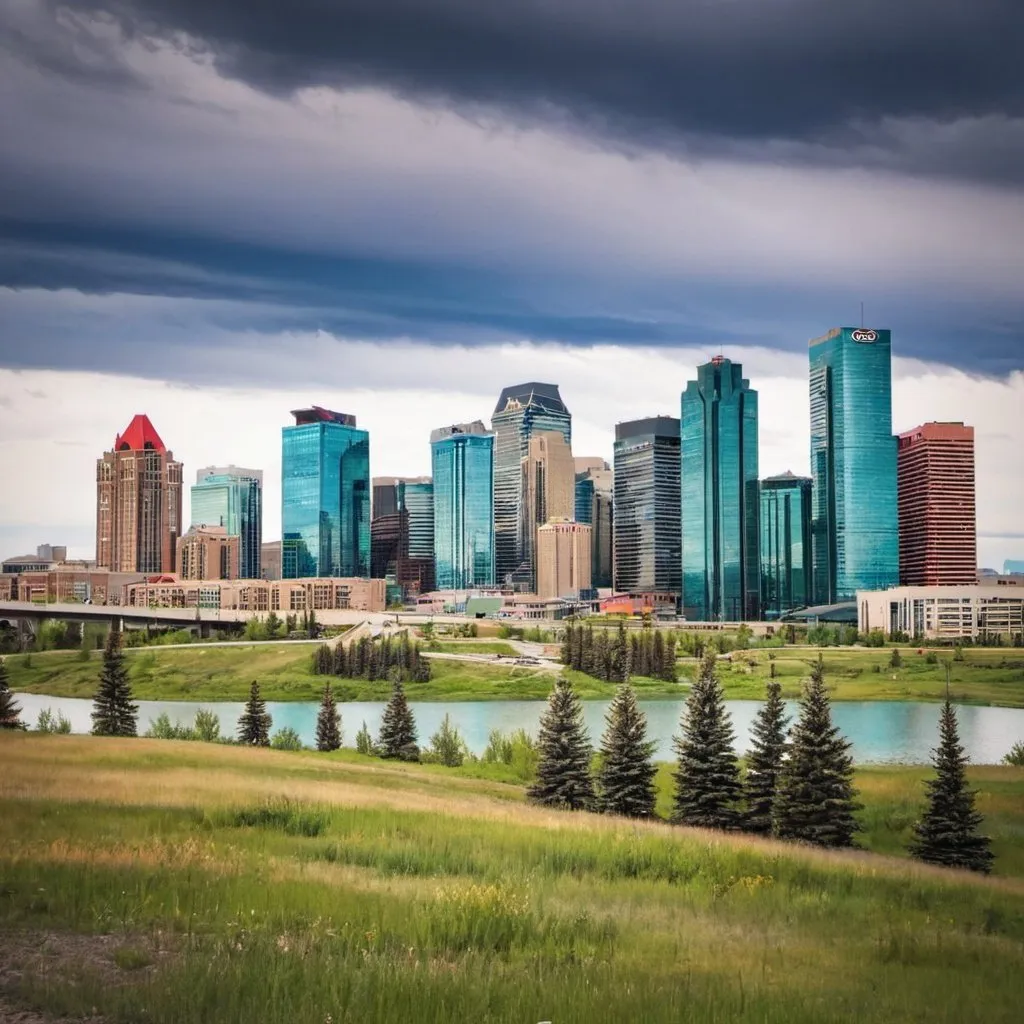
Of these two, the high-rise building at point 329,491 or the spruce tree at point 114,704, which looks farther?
the high-rise building at point 329,491

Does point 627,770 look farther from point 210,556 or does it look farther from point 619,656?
point 210,556

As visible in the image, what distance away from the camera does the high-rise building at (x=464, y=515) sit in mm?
189875

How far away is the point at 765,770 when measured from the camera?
21.6 metres

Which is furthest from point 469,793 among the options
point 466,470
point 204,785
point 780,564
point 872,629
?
point 466,470

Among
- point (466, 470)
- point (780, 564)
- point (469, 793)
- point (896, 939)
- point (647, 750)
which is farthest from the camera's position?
point (466, 470)

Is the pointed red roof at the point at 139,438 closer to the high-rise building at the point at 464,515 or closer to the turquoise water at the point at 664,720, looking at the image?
the turquoise water at the point at 664,720

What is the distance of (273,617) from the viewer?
6075cm

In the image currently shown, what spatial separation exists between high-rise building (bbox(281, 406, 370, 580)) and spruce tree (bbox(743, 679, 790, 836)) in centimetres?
15088

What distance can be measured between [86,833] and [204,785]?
482cm

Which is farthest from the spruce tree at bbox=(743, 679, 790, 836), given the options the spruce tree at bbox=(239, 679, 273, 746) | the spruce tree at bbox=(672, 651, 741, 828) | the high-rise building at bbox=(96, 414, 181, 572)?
the high-rise building at bbox=(96, 414, 181, 572)

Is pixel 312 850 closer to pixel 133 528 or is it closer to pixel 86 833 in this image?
pixel 86 833

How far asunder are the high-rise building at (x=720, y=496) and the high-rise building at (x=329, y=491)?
2189 inches

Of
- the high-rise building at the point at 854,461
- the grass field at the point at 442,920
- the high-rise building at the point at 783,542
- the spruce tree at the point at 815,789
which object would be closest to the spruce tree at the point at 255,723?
the spruce tree at the point at 815,789

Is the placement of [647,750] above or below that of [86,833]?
below
